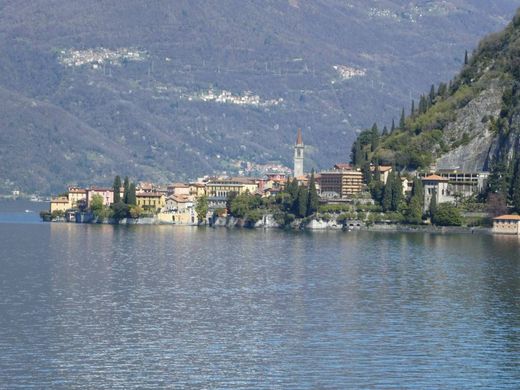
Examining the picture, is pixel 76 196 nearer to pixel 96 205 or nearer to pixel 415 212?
pixel 96 205

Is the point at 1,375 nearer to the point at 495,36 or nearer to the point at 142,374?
the point at 142,374

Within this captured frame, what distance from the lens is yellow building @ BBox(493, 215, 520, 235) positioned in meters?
131

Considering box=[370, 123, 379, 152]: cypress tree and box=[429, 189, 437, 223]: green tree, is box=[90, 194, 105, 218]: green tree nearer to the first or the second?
box=[370, 123, 379, 152]: cypress tree

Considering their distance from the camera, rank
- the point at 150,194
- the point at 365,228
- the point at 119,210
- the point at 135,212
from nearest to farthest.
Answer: the point at 365,228
the point at 119,210
the point at 135,212
the point at 150,194

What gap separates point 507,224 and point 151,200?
4371 centimetres

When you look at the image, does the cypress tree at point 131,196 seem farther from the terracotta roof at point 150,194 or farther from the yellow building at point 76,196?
the yellow building at point 76,196

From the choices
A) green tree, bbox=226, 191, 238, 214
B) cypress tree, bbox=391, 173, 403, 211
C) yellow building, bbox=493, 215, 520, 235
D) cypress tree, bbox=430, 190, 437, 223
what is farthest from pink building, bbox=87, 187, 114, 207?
yellow building, bbox=493, 215, 520, 235

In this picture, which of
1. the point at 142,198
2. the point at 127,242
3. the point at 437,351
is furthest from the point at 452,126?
the point at 437,351

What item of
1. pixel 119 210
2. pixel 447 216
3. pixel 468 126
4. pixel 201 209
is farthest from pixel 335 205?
pixel 119 210

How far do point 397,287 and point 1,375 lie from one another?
95.0ft

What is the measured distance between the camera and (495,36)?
168m

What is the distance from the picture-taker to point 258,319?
63219 millimetres

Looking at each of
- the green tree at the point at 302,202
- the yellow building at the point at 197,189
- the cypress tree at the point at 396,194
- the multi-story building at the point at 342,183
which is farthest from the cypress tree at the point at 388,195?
the yellow building at the point at 197,189

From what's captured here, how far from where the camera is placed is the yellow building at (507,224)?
13088 centimetres
